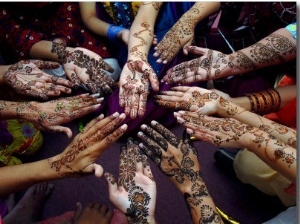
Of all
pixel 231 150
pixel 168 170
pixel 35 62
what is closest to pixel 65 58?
pixel 35 62

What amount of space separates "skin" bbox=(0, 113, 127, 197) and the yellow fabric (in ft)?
0.95

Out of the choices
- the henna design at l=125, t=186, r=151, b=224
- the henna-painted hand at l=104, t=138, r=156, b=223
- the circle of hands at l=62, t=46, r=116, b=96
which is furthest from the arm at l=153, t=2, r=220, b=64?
the henna design at l=125, t=186, r=151, b=224

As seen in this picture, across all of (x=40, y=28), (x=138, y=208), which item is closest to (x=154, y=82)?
(x=138, y=208)

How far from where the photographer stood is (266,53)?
146 centimetres

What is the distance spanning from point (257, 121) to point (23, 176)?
33.3 inches

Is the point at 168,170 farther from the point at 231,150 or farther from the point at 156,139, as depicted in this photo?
the point at 231,150

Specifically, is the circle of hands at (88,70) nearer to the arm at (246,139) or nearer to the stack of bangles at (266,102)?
the arm at (246,139)

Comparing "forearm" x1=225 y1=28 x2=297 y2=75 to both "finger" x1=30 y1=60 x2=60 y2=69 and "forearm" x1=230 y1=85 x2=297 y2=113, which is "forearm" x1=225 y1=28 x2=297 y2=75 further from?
"finger" x1=30 y1=60 x2=60 y2=69

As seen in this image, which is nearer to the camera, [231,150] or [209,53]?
[209,53]

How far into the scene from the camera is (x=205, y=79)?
1.48 meters

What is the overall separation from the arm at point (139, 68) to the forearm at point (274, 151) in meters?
0.41

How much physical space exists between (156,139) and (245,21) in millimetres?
796

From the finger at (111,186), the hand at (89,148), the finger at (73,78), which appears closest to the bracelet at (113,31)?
the finger at (73,78)

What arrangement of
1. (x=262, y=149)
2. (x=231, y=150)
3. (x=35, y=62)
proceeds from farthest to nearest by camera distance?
(x=231, y=150) → (x=35, y=62) → (x=262, y=149)
